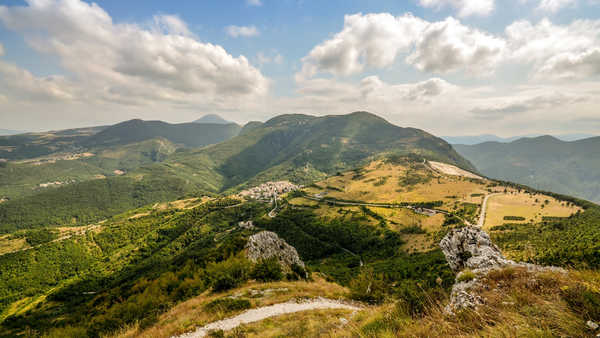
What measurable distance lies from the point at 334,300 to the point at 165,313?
564 inches

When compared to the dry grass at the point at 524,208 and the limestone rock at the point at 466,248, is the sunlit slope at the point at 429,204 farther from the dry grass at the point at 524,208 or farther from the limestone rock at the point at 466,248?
the limestone rock at the point at 466,248

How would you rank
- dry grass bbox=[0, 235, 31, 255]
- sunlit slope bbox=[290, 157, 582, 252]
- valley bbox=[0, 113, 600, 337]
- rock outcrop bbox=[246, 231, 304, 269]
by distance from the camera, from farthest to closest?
1. dry grass bbox=[0, 235, 31, 255]
2. sunlit slope bbox=[290, 157, 582, 252]
3. rock outcrop bbox=[246, 231, 304, 269]
4. valley bbox=[0, 113, 600, 337]

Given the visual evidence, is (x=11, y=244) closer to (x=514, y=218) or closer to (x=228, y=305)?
(x=228, y=305)

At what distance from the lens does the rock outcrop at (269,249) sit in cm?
3170

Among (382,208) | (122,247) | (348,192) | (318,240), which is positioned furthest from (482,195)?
A: (122,247)

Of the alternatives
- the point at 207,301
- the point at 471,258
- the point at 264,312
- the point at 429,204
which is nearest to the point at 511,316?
the point at 471,258

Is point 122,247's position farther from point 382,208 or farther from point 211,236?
point 382,208

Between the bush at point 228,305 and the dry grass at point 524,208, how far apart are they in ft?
333

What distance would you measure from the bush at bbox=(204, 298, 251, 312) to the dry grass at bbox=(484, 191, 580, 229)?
333 feet

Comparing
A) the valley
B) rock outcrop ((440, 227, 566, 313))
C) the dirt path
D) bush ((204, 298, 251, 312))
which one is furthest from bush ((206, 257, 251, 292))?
rock outcrop ((440, 227, 566, 313))

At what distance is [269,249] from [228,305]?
17.6 meters

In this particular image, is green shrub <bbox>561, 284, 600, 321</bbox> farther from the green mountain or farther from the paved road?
the paved road

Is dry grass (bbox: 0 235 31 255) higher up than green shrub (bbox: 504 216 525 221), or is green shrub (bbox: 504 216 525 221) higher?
green shrub (bbox: 504 216 525 221)

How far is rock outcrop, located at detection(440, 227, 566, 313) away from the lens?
8.89 meters
